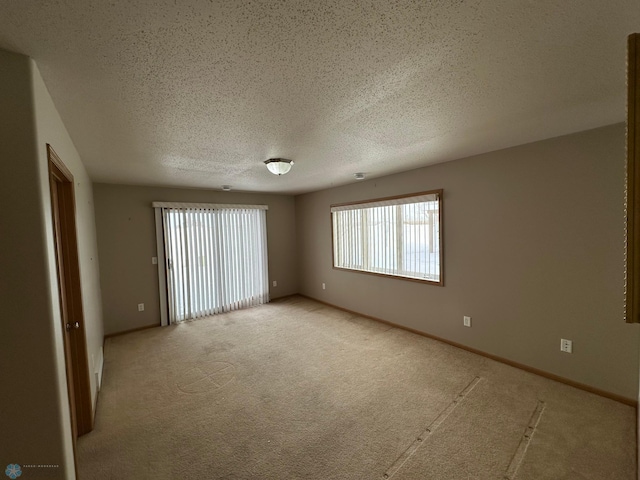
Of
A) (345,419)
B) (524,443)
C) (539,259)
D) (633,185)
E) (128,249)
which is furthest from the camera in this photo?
(128,249)

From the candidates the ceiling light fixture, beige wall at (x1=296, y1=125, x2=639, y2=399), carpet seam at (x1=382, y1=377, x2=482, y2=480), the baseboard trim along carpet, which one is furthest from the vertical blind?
carpet seam at (x1=382, y1=377, x2=482, y2=480)

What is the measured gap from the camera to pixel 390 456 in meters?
1.81

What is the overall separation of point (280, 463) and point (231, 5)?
2401 mm

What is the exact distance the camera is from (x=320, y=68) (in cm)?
132

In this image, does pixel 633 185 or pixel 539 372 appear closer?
pixel 633 185

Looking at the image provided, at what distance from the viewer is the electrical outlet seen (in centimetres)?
253

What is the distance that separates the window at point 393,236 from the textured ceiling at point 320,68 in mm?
1335

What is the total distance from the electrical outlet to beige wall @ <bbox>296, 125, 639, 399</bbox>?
4 centimetres

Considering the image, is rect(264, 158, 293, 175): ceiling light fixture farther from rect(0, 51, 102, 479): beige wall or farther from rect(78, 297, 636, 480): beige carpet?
rect(78, 297, 636, 480): beige carpet

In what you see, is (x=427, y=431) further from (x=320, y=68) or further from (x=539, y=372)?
(x=320, y=68)

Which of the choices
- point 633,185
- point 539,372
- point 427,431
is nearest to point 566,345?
point 539,372

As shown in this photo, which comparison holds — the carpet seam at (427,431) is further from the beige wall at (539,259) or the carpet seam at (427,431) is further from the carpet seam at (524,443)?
the beige wall at (539,259)

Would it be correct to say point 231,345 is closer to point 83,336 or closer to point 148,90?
point 83,336

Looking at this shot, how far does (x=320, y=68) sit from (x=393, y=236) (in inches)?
120
